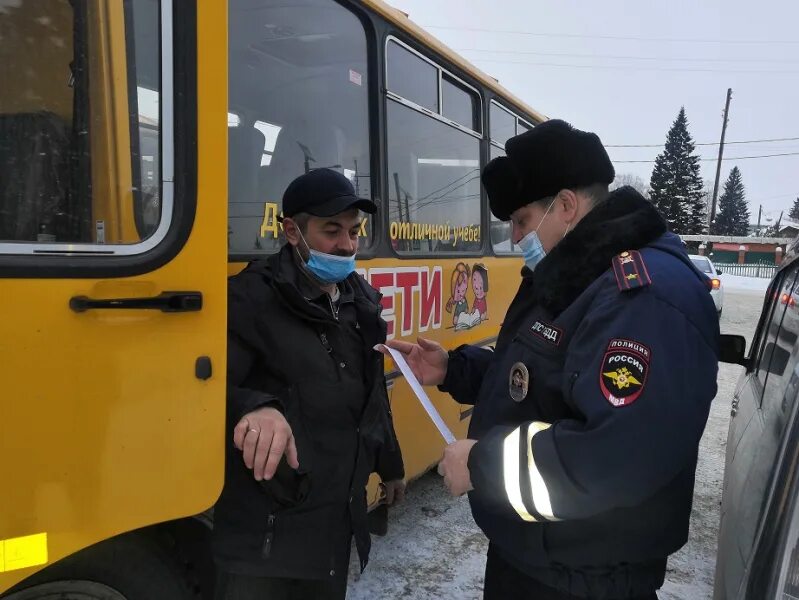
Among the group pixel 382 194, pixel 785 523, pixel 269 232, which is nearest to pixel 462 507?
pixel 382 194

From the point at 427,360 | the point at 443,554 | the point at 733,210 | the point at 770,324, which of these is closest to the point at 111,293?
the point at 427,360

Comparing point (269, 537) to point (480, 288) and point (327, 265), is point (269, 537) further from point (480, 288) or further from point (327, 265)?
point (480, 288)

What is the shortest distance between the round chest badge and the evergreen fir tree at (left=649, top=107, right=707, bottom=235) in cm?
5093

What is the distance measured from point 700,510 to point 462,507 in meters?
1.67

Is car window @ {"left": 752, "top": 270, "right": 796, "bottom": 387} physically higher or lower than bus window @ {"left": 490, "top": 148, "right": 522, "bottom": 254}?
lower

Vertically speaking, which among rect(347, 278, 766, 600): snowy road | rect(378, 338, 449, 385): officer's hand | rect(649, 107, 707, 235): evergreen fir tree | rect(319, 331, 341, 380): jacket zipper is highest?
rect(649, 107, 707, 235): evergreen fir tree

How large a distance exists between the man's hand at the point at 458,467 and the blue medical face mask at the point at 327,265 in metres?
0.70

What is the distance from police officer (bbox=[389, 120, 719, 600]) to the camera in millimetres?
1214

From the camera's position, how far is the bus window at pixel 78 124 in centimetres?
134

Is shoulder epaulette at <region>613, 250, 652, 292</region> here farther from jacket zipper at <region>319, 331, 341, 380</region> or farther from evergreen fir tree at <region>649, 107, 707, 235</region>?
evergreen fir tree at <region>649, 107, 707, 235</region>

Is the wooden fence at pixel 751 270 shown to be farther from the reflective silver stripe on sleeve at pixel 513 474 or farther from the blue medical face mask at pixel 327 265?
the reflective silver stripe on sleeve at pixel 513 474

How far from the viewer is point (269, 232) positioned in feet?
8.01

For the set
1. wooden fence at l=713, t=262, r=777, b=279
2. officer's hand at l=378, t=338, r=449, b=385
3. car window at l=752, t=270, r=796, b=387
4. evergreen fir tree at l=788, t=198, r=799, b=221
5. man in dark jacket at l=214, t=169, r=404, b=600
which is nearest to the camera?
man in dark jacket at l=214, t=169, r=404, b=600

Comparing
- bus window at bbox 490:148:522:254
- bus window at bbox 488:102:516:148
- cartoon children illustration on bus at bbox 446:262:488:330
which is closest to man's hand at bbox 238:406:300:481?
cartoon children illustration on bus at bbox 446:262:488:330
